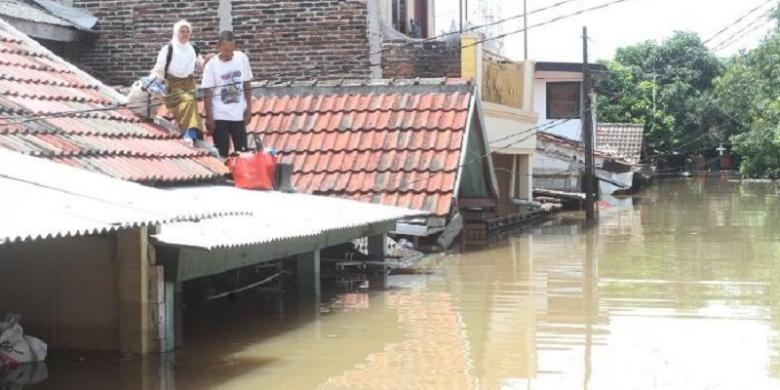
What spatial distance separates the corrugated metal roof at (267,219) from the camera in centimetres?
817

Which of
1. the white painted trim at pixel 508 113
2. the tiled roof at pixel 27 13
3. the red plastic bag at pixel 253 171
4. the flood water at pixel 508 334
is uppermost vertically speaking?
the tiled roof at pixel 27 13

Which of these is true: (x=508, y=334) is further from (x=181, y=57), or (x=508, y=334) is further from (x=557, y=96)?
(x=557, y=96)

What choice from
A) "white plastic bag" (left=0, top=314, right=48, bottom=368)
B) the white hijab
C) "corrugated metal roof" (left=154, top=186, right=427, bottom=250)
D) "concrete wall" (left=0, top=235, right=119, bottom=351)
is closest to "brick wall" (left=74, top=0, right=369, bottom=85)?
the white hijab

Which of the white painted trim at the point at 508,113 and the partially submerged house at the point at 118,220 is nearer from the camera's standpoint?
the partially submerged house at the point at 118,220

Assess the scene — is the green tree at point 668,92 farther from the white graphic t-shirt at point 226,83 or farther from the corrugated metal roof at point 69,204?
the corrugated metal roof at point 69,204

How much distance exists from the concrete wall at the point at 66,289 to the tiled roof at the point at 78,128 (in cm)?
120

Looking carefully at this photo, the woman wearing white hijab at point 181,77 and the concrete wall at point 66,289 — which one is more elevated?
the woman wearing white hijab at point 181,77

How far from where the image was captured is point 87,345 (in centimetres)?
818

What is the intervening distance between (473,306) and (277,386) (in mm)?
3794

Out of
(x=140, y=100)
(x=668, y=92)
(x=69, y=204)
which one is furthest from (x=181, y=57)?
(x=668, y=92)

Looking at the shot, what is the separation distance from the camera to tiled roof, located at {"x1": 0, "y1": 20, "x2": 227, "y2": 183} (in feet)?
31.8

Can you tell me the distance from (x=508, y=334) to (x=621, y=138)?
110 ft

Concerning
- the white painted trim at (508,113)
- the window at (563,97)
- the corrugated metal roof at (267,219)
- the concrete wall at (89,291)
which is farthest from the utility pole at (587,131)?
the concrete wall at (89,291)

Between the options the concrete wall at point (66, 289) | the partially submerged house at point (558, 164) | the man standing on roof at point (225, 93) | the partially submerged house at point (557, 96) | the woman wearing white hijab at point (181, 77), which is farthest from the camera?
the partially submerged house at point (557, 96)
